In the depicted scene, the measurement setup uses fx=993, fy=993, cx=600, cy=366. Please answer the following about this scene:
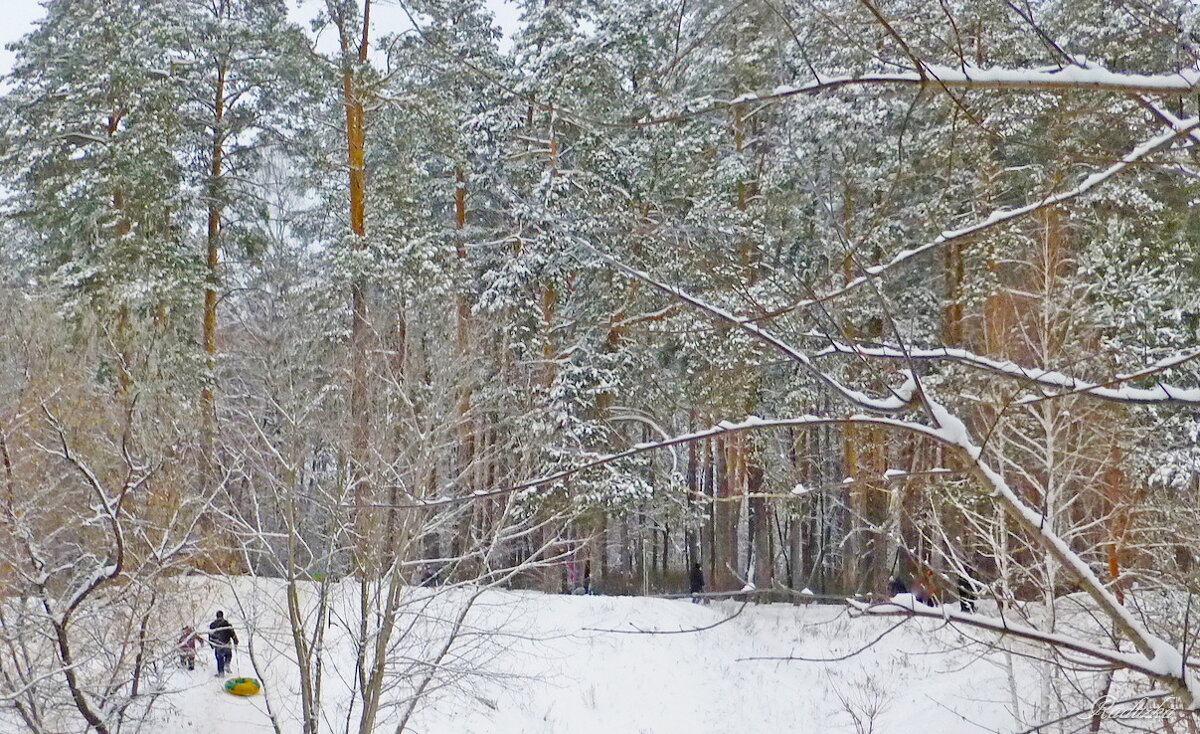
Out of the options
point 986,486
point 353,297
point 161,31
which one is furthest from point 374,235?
point 986,486

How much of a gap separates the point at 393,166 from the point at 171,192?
380cm

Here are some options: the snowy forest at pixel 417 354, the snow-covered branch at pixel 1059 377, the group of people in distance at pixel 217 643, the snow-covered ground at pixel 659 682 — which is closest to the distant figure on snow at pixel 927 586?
the snow-covered branch at pixel 1059 377

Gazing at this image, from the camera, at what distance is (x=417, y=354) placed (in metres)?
10.6

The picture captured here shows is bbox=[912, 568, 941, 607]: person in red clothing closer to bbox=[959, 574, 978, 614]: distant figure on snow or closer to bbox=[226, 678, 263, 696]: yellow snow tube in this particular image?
bbox=[959, 574, 978, 614]: distant figure on snow

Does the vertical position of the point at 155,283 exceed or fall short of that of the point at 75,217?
it falls short

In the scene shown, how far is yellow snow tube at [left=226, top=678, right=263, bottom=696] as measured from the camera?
12.5 meters

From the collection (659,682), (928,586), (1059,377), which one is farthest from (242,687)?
(1059,377)

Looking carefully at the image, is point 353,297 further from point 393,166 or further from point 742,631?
point 742,631

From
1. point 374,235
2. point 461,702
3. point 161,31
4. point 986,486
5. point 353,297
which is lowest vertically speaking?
point 461,702

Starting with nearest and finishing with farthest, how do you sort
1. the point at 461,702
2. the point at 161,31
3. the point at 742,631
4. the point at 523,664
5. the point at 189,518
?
1. the point at 189,518
2. the point at 461,702
3. the point at 523,664
4. the point at 161,31
5. the point at 742,631

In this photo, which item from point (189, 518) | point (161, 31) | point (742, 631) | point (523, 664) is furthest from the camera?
point (742, 631)

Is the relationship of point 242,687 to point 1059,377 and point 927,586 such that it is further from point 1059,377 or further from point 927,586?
point 1059,377

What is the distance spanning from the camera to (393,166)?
1777cm

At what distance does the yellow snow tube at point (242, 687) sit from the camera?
40.9 ft
